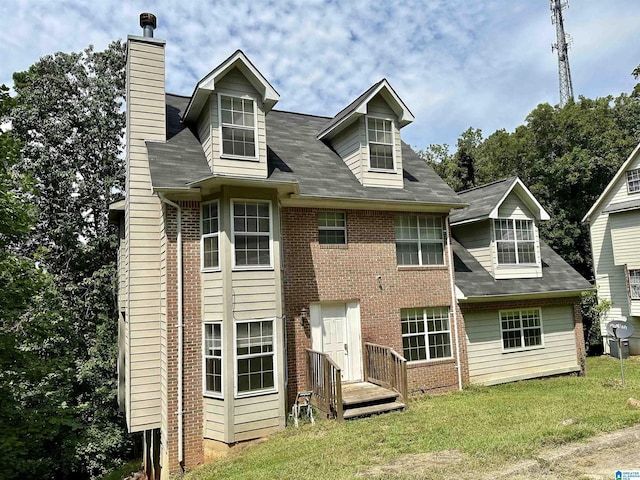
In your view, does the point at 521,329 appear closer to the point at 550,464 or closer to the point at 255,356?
the point at 550,464

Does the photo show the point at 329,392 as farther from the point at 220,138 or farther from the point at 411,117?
the point at 411,117

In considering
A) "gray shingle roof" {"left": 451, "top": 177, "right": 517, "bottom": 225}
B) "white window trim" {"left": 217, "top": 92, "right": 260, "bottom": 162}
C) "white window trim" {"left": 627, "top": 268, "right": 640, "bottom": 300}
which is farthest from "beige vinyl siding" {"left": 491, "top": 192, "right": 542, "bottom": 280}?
"white window trim" {"left": 627, "top": 268, "right": 640, "bottom": 300}

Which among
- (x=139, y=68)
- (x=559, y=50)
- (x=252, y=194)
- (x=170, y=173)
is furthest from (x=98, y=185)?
(x=559, y=50)

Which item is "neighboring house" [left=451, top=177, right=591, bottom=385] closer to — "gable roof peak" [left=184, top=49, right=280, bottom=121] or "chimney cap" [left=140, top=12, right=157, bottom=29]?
"gable roof peak" [left=184, top=49, right=280, bottom=121]

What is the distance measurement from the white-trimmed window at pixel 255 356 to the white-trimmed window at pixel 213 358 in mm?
435

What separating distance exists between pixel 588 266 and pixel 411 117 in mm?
22676

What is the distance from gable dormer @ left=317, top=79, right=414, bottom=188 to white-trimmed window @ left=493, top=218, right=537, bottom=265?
423 cm

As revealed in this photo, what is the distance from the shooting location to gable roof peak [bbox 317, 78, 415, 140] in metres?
13.0

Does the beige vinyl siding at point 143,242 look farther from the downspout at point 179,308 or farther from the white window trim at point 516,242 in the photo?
the white window trim at point 516,242

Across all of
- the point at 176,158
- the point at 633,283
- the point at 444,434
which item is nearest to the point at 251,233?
the point at 176,158

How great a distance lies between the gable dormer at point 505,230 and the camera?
47.9 ft

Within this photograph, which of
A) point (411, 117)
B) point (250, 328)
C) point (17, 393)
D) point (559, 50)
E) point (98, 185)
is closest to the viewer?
point (250, 328)

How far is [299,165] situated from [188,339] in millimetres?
5951

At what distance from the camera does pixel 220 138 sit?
36.2ft
